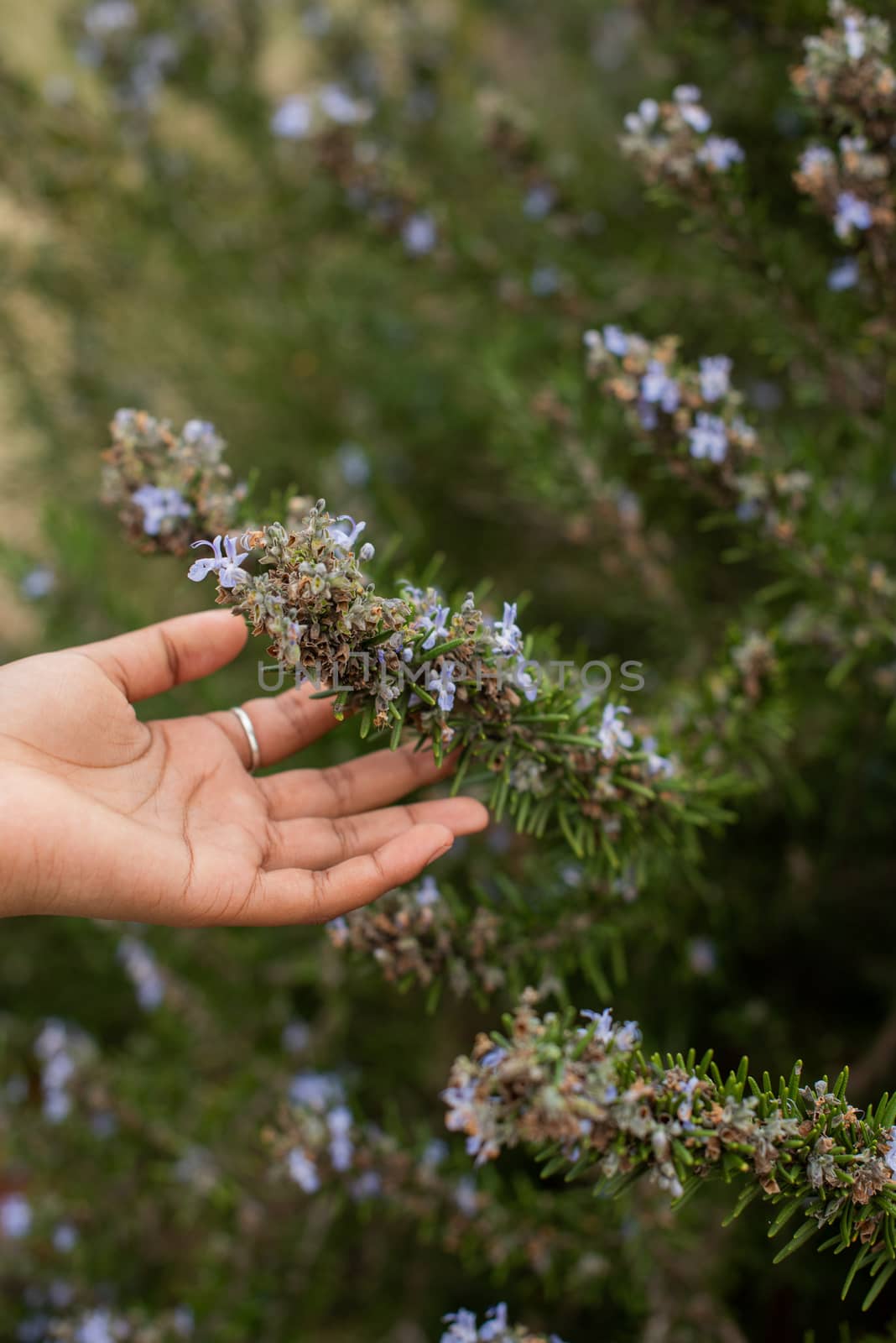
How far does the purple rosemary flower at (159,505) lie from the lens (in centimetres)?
123

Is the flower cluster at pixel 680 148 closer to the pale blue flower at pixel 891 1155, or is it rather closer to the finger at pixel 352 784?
the finger at pixel 352 784

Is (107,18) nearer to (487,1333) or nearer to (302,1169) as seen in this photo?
(302,1169)

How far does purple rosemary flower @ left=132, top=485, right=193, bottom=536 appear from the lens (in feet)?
4.03

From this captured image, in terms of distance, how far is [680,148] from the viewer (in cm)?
133

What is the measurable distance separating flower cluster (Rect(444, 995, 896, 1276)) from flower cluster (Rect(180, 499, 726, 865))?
0.29 m

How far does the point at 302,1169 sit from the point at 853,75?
1654 mm

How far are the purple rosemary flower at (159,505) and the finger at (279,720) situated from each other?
267mm

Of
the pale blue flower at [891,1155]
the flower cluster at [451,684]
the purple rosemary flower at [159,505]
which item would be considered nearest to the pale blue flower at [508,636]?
the flower cluster at [451,684]

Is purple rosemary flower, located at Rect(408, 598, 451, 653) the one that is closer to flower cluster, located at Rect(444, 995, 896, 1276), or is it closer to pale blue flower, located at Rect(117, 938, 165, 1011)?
flower cluster, located at Rect(444, 995, 896, 1276)

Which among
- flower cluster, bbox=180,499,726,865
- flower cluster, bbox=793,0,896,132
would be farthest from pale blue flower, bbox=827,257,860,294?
flower cluster, bbox=180,499,726,865

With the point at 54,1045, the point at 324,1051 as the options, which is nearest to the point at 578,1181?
the point at 324,1051

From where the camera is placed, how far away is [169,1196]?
1941 millimetres

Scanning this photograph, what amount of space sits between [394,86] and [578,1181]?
288cm

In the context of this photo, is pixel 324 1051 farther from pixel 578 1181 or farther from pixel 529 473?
pixel 529 473
